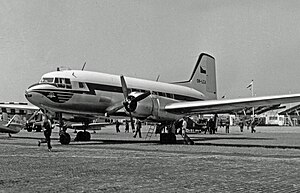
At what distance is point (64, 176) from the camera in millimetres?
11453

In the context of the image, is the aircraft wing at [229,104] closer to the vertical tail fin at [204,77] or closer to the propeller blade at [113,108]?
the propeller blade at [113,108]

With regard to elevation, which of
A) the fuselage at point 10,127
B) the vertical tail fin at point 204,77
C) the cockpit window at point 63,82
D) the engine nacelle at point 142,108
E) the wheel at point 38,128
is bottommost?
the fuselage at point 10,127

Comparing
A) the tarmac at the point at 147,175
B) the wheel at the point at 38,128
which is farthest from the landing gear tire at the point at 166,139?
the wheel at the point at 38,128

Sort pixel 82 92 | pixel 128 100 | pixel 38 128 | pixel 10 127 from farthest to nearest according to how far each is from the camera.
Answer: pixel 38 128 < pixel 10 127 < pixel 82 92 < pixel 128 100

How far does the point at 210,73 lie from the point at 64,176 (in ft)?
94.1

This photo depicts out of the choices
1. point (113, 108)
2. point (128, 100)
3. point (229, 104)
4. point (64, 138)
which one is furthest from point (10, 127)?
point (229, 104)

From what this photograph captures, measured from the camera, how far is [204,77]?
125ft

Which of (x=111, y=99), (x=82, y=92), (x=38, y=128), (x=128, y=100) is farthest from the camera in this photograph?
(x=38, y=128)

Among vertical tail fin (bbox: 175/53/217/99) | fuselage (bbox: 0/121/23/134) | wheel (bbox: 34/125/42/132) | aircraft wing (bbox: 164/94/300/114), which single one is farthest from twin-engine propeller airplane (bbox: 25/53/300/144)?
wheel (bbox: 34/125/42/132)

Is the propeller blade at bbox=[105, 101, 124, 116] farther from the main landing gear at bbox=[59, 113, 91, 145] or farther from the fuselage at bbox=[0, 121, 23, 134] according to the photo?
the fuselage at bbox=[0, 121, 23, 134]

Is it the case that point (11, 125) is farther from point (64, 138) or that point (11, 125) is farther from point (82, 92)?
point (82, 92)

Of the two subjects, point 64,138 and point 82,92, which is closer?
point 64,138

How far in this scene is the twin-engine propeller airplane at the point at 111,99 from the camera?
25.5 meters

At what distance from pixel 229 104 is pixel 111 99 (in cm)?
729
